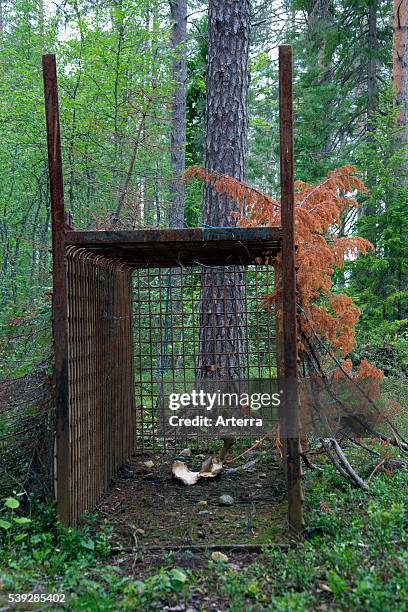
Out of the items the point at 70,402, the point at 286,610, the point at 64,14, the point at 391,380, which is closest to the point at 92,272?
the point at 70,402

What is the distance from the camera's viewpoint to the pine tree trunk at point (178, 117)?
1144cm

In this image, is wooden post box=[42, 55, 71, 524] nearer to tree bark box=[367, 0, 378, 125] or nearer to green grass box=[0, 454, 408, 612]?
green grass box=[0, 454, 408, 612]

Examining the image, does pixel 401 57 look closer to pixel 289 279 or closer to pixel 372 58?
pixel 372 58

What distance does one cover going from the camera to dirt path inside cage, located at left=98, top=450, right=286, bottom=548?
161 inches

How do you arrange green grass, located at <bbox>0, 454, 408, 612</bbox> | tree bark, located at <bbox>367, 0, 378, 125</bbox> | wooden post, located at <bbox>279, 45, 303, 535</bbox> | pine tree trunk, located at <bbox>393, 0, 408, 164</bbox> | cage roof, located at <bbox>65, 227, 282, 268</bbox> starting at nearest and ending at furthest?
1. green grass, located at <bbox>0, 454, 408, 612</bbox>
2. wooden post, located at <bbox>279, 45, 303, 535</bbox>
3. cage roof, located at <bbox>65, 227, 282, 268</bbox>
4. pine tree trunk, located at <bbox>393, 0, 408, 164</bbox>
5. tree bark, located at <bbox>367, 0, 378, 125</bbox>

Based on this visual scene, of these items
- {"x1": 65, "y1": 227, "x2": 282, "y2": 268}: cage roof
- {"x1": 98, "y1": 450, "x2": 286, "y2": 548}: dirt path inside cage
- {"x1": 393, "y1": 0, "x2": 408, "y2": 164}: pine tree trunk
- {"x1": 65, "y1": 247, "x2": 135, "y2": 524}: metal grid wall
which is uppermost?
{"x1": 393, "y1": 0, "x2": 408, "y2": 164}: pine tree trunk

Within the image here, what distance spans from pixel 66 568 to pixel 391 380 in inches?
246

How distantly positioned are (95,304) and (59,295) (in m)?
0.80

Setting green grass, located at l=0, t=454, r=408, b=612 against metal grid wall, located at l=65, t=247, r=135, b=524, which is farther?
metal grid wall, located at l=65, t=247, r=135, b=524

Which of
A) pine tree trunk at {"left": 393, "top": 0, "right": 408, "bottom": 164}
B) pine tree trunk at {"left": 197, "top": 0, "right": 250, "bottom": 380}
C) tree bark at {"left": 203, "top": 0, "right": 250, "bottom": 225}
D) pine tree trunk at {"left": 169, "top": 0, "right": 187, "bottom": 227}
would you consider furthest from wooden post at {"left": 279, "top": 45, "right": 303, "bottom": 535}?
pine tree trunk at {"left": 393, "top": 0, "right": 408, "bottom": 164}

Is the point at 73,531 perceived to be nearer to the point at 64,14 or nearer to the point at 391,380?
the point at 391,380

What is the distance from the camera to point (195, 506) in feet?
15.5

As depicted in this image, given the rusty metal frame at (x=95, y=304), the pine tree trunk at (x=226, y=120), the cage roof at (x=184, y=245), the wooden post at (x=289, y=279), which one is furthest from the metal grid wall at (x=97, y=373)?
the wooden post at (x=289, y=279)

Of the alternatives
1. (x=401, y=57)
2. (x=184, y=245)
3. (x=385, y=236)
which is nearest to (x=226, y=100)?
(x=184, y=245)
